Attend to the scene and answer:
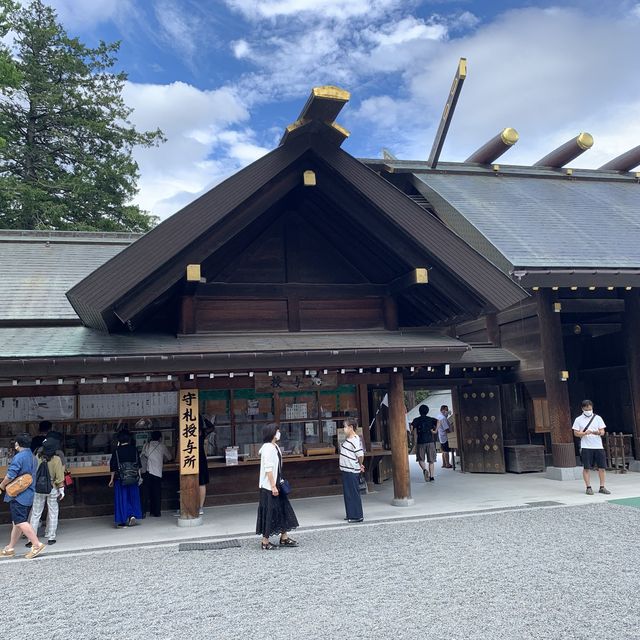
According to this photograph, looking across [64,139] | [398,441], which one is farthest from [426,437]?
[64,139]

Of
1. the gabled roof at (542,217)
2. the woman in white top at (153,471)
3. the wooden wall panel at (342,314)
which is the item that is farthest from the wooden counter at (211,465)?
the gabled roof at (542,217)

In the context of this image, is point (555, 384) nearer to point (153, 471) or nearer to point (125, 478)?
point (153, 471)

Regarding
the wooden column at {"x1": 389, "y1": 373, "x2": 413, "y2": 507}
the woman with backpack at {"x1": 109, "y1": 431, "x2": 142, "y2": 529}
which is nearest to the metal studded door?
the wooden column at {"x1": 389, "y1": 373, "x2": 413, "y2": 507}

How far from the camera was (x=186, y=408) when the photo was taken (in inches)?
335

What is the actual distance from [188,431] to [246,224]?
134 inches

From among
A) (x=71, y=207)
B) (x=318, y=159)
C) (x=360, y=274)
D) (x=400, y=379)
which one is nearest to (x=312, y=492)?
(x=400, y=379)

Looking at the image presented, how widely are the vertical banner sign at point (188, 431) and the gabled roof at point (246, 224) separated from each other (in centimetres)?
150

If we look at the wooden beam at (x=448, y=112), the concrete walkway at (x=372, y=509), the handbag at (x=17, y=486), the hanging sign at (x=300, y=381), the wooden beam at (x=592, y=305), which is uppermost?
the wooden beam at (x=448, y=112)

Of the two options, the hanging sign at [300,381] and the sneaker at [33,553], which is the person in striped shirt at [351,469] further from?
the sneaker at [33,553]

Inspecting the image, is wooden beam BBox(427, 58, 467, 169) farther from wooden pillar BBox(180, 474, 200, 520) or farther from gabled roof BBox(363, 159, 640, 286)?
wooden pillar BBox(180, 474, 200, 520)

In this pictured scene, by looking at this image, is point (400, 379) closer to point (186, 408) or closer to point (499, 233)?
point (186, 408)

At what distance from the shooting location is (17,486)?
6.89 metres

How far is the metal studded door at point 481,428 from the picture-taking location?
13211 mm

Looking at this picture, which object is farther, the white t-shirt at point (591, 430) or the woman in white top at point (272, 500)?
the white t-shirt at point (591, 430)
